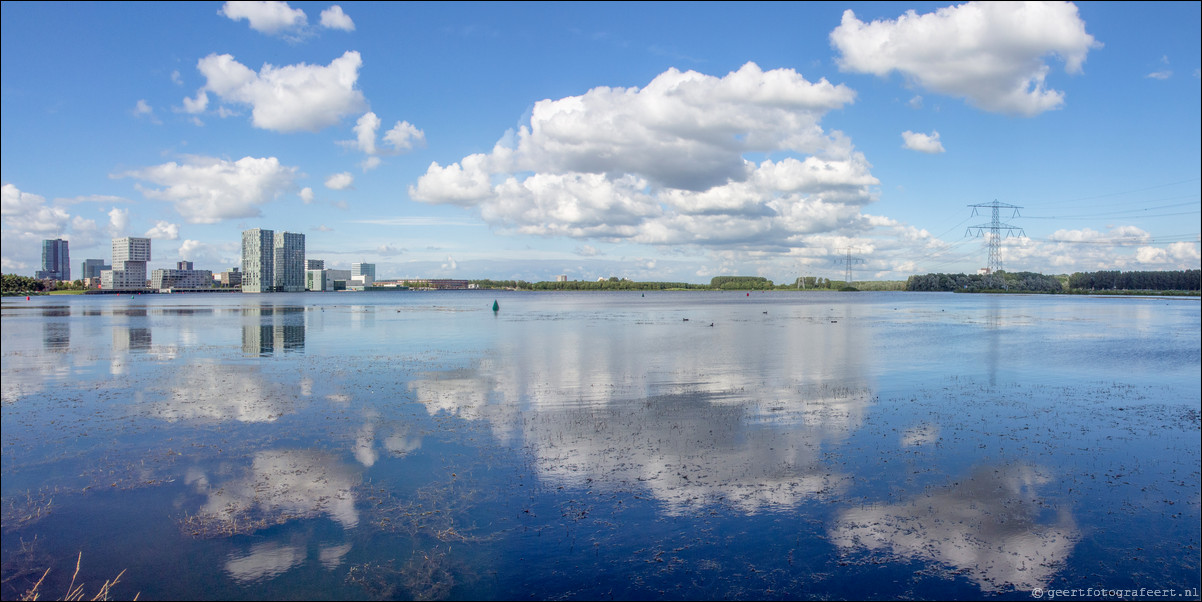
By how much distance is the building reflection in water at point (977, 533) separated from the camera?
10.3m

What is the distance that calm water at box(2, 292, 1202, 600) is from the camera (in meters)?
10.1

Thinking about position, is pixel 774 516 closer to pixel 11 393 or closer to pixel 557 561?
pixel 557 561

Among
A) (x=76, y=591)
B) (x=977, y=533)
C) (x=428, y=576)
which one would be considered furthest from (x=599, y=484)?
(x=76, y=591)

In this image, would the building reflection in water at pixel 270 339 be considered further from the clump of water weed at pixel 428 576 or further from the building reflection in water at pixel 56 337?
the clump of water weed at pixel 428 576

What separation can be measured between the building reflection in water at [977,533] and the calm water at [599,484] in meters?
0.06

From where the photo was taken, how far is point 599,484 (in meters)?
13.9

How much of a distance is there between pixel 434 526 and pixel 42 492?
886cm

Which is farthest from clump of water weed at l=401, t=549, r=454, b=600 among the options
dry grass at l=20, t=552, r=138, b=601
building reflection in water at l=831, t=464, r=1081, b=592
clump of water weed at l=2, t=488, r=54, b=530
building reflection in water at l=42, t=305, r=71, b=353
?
building reflection in water at l=42, t=305, r=71, b=353

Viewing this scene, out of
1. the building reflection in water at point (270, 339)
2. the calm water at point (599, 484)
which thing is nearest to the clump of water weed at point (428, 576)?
the calm water at point (599, 484)

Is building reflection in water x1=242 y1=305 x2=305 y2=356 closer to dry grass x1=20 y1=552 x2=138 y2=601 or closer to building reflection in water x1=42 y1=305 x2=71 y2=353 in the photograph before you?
building reflection in water x1=42 y1=305 x2=71 y2=353

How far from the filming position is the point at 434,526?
1168 centimetres

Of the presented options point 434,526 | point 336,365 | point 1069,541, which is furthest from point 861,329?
point 434,526

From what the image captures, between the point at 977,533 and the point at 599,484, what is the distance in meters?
7.33

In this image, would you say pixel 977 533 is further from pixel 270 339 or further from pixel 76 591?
pixel 270 339
